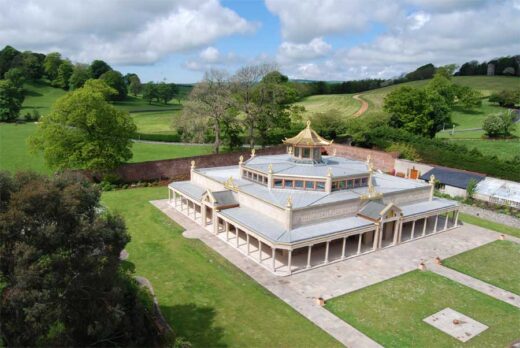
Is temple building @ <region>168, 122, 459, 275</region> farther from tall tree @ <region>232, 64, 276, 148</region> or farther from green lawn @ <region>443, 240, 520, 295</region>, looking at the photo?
tall tree @ <region>232, 64, 276, 148</region>

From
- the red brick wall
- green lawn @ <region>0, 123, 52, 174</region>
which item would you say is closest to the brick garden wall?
the red brick wall

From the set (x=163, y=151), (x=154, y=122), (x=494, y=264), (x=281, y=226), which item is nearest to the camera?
(x=281, y=226)

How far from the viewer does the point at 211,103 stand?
178 ft

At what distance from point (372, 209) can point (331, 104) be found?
7763 centimetres

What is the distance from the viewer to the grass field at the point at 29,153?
4797 centimetres

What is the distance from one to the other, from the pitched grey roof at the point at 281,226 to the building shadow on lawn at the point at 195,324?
6.33 meters

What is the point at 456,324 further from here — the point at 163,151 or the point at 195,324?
the point at 163,151

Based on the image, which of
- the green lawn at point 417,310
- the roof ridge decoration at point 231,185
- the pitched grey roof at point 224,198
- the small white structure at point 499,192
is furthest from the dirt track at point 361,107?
the green lawn at point 417,310

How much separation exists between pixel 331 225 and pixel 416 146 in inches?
1292

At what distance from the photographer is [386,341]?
1852 cm

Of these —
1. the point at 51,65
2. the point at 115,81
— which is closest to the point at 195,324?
the point at 115,81

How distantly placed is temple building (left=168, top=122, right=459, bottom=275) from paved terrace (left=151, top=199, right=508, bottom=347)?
0.72 metres

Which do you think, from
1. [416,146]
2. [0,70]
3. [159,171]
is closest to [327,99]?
[416,146]

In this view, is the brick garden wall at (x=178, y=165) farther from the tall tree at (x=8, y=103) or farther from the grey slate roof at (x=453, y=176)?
the tall tree at (x=8, y=103)
